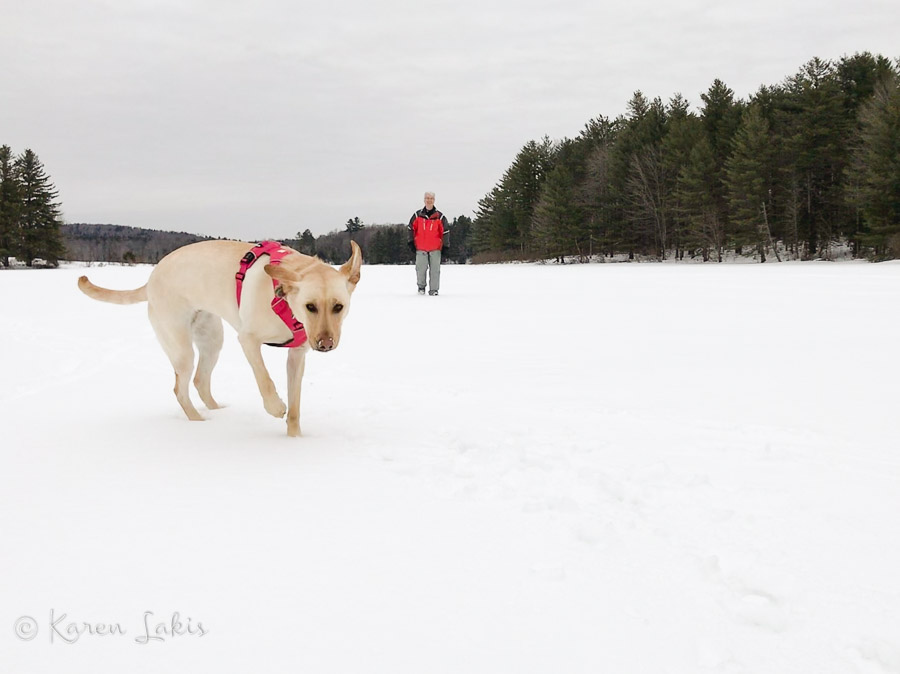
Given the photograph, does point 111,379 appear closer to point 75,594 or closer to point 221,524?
point 221,524

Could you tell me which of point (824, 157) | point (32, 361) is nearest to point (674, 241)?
point (824, 157)

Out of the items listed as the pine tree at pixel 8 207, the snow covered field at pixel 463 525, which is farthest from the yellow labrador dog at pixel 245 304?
the pine tree at pixel 8 207

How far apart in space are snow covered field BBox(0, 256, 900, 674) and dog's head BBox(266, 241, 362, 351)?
0.72 metres

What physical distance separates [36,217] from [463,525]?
2664 inches

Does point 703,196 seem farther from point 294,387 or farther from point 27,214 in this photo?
point 27,214

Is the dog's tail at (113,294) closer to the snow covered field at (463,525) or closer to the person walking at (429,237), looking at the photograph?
the snow covered field at (463,525)

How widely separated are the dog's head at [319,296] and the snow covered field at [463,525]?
717mm

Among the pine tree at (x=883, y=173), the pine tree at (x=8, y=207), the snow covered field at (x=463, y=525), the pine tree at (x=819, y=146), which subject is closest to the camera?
the snow covered field at (x=463, y=525)

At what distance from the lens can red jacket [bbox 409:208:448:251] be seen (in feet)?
50.0

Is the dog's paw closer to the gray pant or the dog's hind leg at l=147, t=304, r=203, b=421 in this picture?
the dog's hind leg at l=147, t=304, r=203, b=421

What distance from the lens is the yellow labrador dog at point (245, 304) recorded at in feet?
11.3

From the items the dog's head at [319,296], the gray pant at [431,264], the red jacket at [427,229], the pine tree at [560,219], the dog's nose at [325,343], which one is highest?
the pine tree at [560,219]

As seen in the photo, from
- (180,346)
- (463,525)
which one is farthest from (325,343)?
(180,346)

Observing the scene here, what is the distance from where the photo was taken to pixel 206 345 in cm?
466
